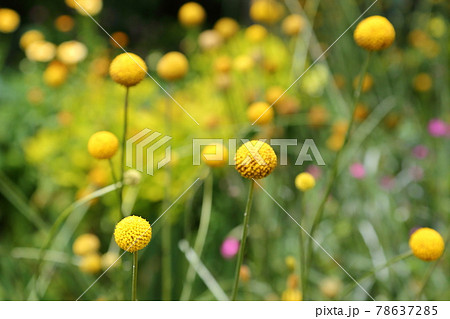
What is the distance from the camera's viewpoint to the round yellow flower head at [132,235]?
0.35 m

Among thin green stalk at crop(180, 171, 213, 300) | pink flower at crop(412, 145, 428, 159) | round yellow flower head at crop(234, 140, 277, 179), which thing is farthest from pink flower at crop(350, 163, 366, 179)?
round yellow flower head at crop(234, 140, 277, 179)

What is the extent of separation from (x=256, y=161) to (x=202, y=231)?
0.88 feet

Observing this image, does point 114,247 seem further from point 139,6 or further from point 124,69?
point 139,6

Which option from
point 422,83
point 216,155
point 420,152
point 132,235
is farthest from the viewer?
point 422,83

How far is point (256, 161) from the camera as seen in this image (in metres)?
0.36

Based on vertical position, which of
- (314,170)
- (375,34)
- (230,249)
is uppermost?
(375,34)

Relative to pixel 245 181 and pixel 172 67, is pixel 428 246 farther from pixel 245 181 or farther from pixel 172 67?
pixel 245 181

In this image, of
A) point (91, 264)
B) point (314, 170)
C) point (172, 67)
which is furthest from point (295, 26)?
point (91, 264)

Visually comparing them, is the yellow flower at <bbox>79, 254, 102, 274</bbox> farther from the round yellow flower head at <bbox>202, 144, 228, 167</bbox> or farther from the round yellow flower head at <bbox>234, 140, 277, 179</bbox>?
the round yellow flower head at <bbox>234, 140, 277, 179</bbox>

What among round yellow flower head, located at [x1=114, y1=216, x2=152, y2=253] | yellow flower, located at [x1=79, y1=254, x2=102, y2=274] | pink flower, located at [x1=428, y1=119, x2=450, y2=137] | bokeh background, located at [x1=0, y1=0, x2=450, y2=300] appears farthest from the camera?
pink flower, located at [x1=428, y1=119, x2=450, y2=137]

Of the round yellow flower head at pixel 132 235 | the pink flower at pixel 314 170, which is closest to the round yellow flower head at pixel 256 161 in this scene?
the round yellow flower head at pixel 132 235

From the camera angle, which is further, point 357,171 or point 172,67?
point 357,171

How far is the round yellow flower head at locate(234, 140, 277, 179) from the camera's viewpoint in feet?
1.18

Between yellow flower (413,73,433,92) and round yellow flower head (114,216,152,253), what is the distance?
100 centimetres
